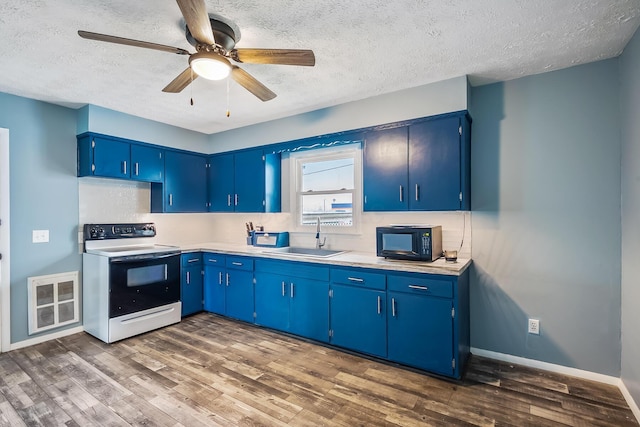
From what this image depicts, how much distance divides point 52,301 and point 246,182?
97.6 inches

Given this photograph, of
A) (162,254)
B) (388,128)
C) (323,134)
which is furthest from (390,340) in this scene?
(162,254)

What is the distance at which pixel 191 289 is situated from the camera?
156 inches

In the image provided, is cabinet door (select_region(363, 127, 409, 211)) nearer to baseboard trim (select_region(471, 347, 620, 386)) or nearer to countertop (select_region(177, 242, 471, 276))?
countertop (select_region(177, 242, 471, 276))

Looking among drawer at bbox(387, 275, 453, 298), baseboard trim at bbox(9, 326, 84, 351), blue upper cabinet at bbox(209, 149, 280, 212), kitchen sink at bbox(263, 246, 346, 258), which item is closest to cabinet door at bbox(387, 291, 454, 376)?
drawer at bbox(387, 275, 453, 298)

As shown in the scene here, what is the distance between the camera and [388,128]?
303cm

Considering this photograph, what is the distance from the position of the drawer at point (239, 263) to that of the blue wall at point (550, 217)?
2.40 meters

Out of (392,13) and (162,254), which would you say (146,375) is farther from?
(392,13)

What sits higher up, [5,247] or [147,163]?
[147,163]

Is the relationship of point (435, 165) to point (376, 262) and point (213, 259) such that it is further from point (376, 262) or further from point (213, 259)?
point (213, 259)

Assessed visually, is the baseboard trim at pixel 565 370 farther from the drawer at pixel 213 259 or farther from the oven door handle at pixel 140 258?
the oven door handle at pixel 140 258

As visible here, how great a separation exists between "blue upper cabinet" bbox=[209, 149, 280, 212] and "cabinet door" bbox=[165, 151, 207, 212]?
0.18 m

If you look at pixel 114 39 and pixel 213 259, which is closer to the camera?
pixel 114 39

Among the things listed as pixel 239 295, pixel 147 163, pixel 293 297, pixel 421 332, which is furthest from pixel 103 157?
pixel 421 332

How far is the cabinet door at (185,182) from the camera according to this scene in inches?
163
